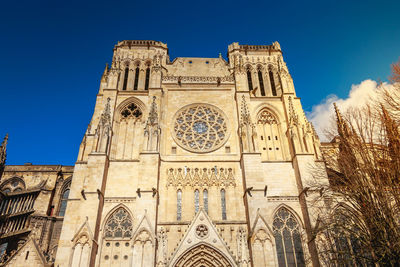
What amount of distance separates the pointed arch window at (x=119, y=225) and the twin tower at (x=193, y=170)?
5cm

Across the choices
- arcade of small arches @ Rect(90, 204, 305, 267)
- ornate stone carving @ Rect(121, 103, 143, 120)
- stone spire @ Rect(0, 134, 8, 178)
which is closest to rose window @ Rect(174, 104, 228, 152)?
ornate stone carving @ Rect(121, 103, 143, 120)

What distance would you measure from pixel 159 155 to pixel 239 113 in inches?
231

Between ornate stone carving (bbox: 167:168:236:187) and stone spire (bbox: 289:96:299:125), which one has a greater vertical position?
stone spire (bbox: 289:96:299:125)

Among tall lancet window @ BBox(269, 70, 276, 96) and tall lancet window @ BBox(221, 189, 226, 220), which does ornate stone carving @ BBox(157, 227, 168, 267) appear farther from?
tall lancet window @ BBox(269, 70, 276, 96)

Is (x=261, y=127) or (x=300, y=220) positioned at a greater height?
(x=261, y=127)

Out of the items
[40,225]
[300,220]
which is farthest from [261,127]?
[40,225]

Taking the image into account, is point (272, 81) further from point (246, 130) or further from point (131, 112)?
point (131, 112)

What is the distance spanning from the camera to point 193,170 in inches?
682

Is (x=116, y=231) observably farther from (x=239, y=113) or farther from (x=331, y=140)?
(x=331, y=140)

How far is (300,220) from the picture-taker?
15.8 metres

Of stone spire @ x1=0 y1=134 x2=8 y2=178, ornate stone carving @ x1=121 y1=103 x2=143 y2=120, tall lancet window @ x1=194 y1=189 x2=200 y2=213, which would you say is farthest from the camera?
ornate stone carving @ x1=121 y1=103 x2=143 y2=120

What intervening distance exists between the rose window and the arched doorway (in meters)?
5.98

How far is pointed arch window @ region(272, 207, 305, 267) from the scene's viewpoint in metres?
14.8

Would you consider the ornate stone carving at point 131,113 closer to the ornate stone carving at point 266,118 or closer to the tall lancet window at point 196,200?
the tall lancet window at point 196,200
